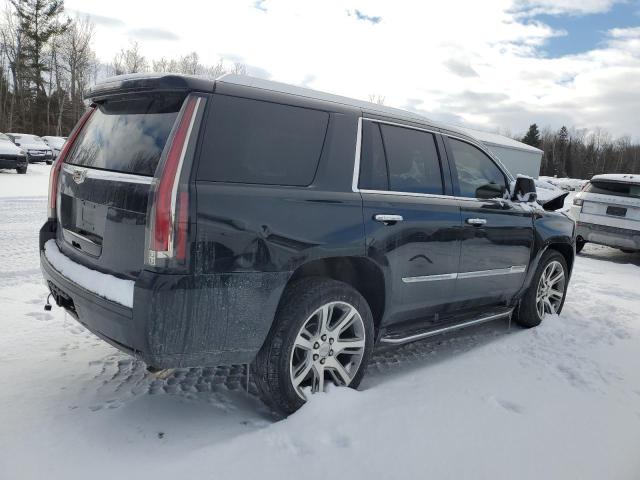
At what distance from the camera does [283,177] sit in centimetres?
273

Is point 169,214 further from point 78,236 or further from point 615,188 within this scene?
point 615,188

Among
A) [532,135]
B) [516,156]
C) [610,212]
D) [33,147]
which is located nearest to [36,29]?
[33,147]

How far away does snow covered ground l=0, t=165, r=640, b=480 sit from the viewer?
7.98 ft

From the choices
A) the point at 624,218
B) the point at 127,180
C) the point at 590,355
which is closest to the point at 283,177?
the point at 127,180

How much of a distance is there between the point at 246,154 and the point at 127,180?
0.61 metres

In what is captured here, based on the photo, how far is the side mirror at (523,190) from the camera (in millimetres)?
4477

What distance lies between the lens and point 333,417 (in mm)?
2846

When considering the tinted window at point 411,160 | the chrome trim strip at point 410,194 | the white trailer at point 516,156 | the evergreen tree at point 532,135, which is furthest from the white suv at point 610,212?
the evergreen tree at point 532,135

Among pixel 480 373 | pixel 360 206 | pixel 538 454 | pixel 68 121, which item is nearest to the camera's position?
pixel 538 454

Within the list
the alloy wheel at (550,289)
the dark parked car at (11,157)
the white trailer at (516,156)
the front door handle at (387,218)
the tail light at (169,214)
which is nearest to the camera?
the tail light at (169,214)

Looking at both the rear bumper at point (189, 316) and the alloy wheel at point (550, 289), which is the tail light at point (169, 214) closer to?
the rear bumper at point (189, 316)

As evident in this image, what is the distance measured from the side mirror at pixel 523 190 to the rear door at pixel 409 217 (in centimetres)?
103

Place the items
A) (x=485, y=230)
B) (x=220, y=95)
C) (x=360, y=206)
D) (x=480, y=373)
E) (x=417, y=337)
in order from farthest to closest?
1. (x=485, y=230)
2. (x=480, y=373)
3. (x=417, y=337)
4. (x=360, y=206)
5. (x=220, y=95)

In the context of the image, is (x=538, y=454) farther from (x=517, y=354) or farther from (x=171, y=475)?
(x=171, y=475)
